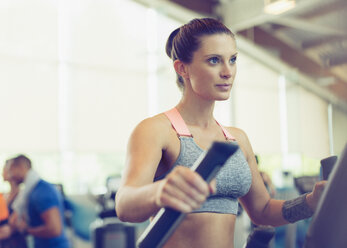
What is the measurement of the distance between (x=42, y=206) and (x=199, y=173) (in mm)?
2687

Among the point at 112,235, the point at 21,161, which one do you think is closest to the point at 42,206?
the point at 21,161

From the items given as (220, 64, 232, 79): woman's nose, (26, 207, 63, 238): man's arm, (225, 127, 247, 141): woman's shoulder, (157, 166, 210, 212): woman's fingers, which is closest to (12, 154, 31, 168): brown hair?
(26, 207, 63, 238): man's arm

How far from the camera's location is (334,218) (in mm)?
607

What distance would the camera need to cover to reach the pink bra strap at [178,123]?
1203 millimetres

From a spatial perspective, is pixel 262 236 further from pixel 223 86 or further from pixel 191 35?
pixel 191 35

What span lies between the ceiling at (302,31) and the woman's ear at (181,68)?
5.70m

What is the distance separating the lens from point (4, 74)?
20.1 ft

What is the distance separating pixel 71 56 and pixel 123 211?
5894 millimetres

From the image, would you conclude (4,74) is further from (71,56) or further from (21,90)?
(71,56)

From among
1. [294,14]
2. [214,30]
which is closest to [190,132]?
[214,30]

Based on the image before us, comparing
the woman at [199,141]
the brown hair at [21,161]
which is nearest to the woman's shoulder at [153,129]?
the woman at [199,141]

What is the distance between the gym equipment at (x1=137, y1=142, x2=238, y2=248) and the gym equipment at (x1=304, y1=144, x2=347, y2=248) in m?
0.14

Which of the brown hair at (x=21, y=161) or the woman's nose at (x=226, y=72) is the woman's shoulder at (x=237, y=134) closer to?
the woman's nose at (x=226, y=72)

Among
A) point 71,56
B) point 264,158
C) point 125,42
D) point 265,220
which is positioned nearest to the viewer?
point 265,220
